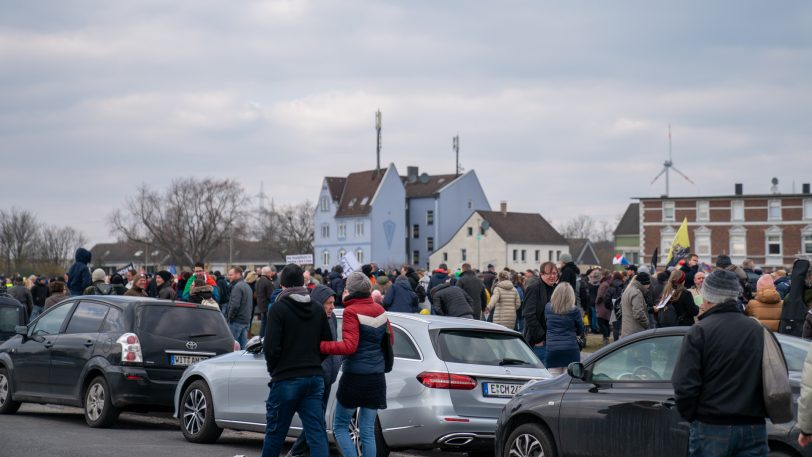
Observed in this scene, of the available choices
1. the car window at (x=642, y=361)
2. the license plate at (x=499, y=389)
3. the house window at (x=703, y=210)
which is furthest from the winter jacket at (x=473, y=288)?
the house window at (x=703, y=210)

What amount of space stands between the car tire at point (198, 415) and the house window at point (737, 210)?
319 feet

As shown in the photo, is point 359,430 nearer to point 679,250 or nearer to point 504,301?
point 504,301

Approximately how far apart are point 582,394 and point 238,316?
12.1m

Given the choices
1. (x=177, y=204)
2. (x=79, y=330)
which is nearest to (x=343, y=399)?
(x=79, y=330)

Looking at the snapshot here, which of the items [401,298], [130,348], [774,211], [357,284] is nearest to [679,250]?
[401,298]

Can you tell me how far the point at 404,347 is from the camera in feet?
36.8

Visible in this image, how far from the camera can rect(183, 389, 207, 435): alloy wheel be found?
1305 centimetres

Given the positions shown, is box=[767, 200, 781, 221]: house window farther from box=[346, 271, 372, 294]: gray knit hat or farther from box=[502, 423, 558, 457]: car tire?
box=[346, 271, 372, 294]: gray knit hat

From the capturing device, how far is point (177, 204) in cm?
11412

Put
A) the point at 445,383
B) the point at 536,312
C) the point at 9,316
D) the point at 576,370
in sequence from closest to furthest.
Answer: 1. the point at 576,370
2. the point at 445,383
3. the point at 536,312
4. the point at 9,316

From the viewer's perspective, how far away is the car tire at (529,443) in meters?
9.59

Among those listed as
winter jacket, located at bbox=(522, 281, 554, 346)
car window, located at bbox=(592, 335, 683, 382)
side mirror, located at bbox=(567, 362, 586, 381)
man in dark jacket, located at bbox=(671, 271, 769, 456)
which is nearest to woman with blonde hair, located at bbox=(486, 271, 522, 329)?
winter jacket, located at bbox=(522, 281, 554, 346)

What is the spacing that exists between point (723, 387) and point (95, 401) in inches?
383

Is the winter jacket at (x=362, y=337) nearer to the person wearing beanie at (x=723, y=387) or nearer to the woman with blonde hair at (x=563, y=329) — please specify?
the person wearing beanie at (x=723, y=387)
